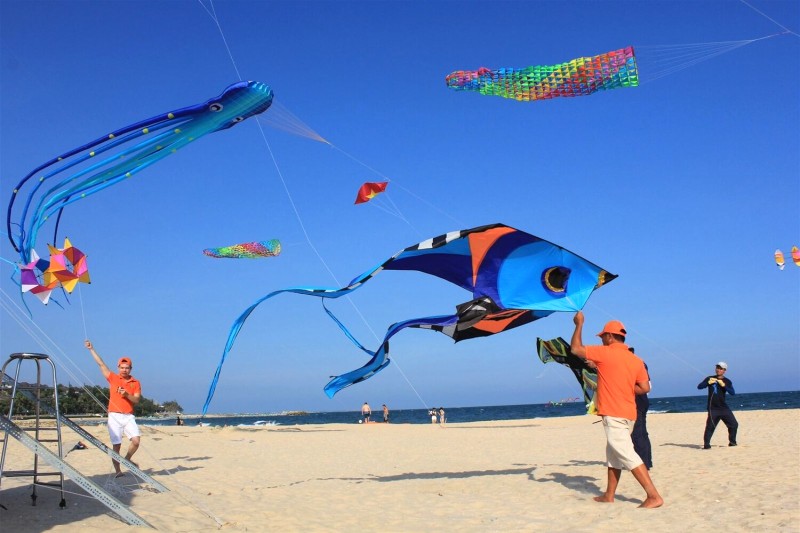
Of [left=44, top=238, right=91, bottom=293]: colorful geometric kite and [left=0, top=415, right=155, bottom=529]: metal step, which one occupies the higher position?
[left=44, top=238, right=91, bottom=293]: colorful geometric kite

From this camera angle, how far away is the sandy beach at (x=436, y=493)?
18.5 feet

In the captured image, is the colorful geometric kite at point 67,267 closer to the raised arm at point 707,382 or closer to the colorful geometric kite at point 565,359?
the colorful geometric kite at point 565,359

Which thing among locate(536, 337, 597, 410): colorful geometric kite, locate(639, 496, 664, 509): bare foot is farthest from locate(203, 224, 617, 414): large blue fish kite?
locate(639, 496, 664, 509): bare foot

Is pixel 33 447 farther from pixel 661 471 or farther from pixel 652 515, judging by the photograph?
pixel 661 471

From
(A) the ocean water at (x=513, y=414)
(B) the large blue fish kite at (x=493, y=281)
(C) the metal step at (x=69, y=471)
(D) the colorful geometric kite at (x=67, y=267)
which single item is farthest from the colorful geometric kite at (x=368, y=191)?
(A) the ocean water at (x=513, y=414)

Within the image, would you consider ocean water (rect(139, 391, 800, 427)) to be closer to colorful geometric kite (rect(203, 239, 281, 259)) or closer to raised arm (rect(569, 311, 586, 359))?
colorful geometric kite (rect(203, 239, 281, 259))

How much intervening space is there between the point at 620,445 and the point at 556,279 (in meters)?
2.18

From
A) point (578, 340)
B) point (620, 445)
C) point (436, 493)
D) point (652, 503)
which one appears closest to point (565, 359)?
point (578, 340)

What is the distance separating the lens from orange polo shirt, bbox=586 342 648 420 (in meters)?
6.20

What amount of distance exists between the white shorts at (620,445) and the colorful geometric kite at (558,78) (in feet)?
12.6

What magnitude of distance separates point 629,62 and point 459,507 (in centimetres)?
533

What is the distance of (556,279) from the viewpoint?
24.8 ft

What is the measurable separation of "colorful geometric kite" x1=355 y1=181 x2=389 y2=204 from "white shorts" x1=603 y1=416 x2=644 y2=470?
6.42m

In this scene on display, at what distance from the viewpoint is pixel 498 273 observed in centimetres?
788
